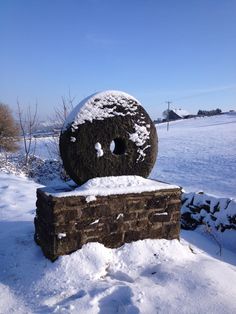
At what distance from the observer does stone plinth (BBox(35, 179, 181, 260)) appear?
350cm

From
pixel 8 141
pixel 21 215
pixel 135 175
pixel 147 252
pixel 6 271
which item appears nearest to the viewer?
pixel 6 271

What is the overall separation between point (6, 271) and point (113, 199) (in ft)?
4.42

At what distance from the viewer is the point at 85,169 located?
3896mm

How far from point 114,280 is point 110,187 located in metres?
1.02

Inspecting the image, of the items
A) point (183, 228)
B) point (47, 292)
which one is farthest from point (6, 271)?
point (183, 228)

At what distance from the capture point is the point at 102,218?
3.71 meters

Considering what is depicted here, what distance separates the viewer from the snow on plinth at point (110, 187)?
362cm

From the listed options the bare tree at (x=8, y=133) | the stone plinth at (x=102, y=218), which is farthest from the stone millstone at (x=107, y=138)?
the bare tree at (x=8, y=133)

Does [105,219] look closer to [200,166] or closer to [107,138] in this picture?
[107,138]

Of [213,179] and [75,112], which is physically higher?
[75,112]

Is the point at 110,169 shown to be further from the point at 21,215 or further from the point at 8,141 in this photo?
the point at 8,141

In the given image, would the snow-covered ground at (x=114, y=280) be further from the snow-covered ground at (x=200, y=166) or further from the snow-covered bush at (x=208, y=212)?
the snow-covered ground at (x=200, y=166)

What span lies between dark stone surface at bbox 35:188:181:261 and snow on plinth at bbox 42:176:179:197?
0.16 feet

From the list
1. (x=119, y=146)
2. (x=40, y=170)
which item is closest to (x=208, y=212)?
(x=119, y=146)
